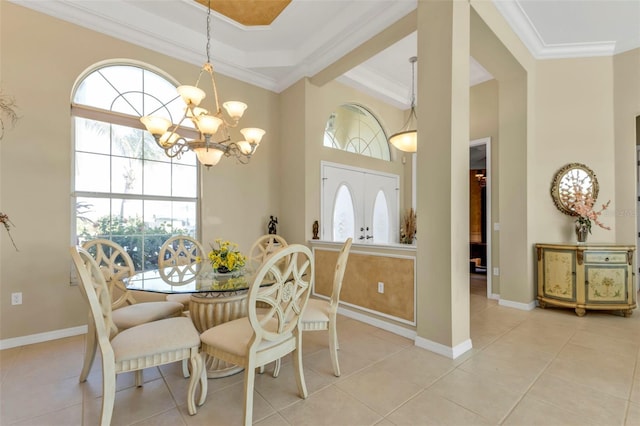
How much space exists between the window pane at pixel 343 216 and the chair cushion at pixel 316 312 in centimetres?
240

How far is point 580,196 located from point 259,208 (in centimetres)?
430

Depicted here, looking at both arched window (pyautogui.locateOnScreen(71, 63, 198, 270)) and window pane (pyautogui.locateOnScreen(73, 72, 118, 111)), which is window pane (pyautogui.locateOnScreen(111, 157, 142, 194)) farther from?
window pane (pyautogui.locateOnScreen(73, 72, 118, 111))

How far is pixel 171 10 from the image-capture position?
3299mm

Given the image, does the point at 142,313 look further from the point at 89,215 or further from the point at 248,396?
the point at 89,215

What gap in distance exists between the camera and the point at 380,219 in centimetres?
537

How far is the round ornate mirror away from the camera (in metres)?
A: 3.79

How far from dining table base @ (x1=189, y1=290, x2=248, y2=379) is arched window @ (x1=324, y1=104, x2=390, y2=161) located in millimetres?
3078

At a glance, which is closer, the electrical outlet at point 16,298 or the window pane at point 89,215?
the electrical outlet at point 16,298

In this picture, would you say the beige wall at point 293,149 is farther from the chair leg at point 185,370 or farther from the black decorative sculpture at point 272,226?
the chair leg at point 185,370

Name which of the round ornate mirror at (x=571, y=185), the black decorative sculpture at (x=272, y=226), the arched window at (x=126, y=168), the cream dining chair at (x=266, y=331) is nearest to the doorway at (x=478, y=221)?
the round ornate mirror at (x=571, y=185)

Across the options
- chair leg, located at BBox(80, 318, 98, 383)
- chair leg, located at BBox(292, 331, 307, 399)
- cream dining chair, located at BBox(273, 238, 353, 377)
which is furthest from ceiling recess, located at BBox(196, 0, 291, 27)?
chair leg, located at BBox(292, 331, 307, 399)

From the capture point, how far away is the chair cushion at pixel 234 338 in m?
1.62

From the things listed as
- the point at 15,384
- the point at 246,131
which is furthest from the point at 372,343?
the point at 15,384

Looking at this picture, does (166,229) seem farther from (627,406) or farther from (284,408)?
(627,406)
